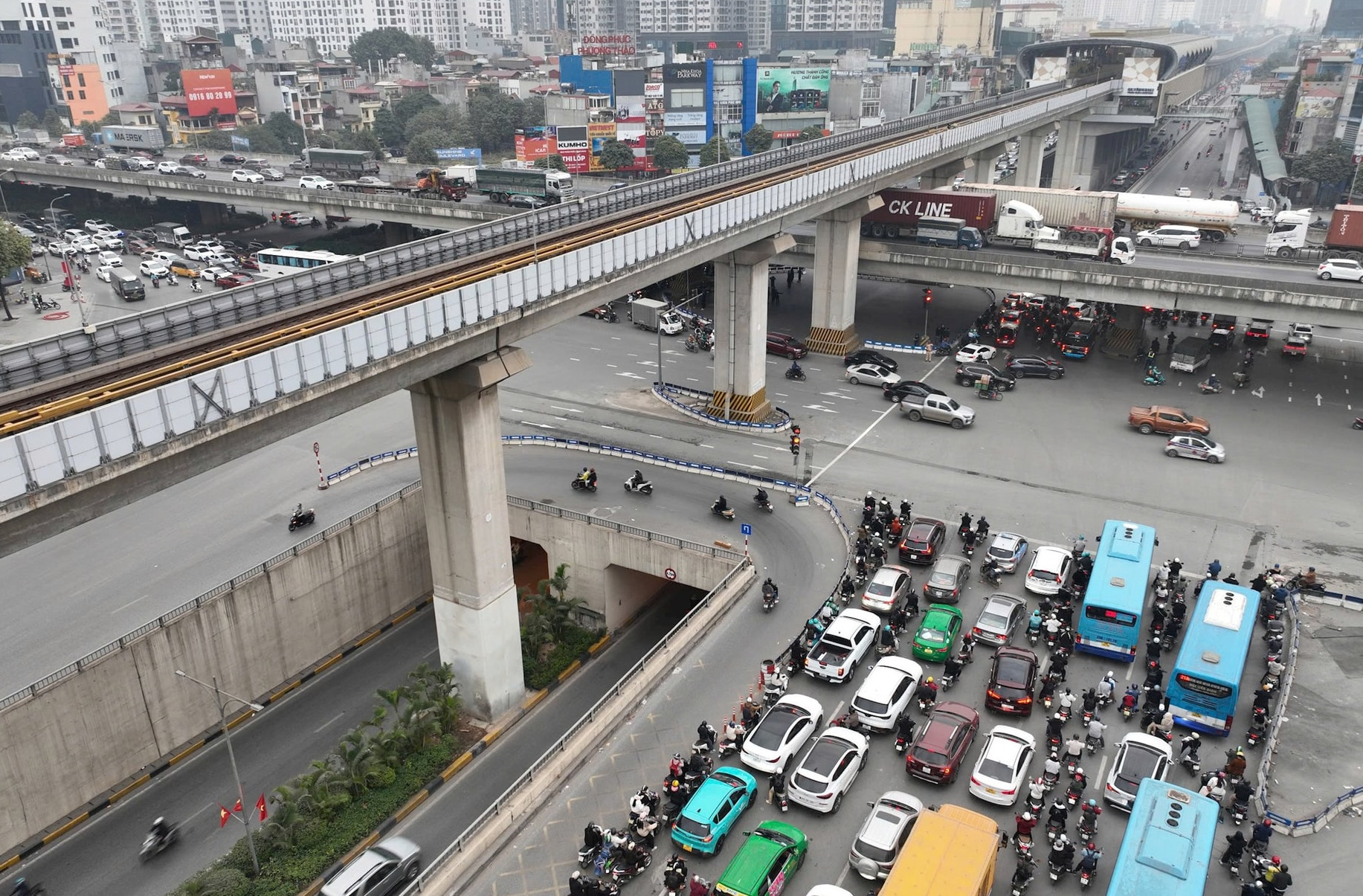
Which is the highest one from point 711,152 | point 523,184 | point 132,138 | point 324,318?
point 324,318

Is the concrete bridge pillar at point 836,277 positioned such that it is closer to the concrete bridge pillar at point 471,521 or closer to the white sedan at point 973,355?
the white sedan at point 973,355

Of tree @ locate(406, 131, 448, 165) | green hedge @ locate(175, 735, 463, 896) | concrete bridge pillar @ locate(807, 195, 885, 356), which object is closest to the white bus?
concrete bridge pillar @ locate(807, 195, 885, 356)

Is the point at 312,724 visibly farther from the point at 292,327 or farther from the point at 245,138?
the point at 245,138

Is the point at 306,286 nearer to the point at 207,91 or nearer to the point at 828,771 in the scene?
the point at 828,771

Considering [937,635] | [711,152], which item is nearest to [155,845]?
[937,635]

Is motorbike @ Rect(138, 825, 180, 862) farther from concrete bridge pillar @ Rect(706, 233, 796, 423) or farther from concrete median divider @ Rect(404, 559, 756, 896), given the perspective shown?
concrete bridge pillar @ Rect(706, 233, 796, 423)

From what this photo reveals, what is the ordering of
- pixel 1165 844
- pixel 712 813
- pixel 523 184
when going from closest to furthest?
pixel 1165 844
pixel 712 813
pixel 523 184

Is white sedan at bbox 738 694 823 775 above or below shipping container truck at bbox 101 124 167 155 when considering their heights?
below

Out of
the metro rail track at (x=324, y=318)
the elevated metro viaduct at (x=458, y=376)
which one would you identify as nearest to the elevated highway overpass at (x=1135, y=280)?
the elevated metro viaduct at (x=458, y=376)
